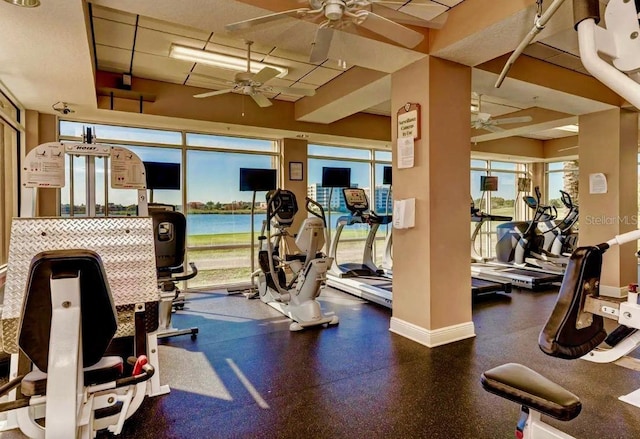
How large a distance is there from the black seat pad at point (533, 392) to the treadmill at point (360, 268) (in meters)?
3.83

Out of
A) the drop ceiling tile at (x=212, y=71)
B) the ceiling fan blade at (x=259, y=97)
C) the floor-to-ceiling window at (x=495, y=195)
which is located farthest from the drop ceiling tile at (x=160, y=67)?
the floor-to-ceiling window at (x=495, y=195)

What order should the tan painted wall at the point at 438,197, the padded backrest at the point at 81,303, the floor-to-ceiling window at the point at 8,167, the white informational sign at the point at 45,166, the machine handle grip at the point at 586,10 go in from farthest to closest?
→ the floor-to-ceiling window at the point at 8,167 → the tan painted wall at the point at 438,197 → the white informational sign at the point at 45,166 → the padded backrest at the point at 81,303 → the machine handle grip at the point at 586,10

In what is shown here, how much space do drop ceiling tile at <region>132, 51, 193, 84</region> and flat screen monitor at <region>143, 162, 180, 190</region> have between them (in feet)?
3.83

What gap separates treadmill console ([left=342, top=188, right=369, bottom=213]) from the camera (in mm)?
6113

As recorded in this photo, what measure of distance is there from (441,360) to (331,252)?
3.77 metres

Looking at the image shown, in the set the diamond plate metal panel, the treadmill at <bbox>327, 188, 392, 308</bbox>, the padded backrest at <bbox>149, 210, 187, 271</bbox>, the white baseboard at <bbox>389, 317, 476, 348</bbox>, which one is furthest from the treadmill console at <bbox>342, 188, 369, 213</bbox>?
the diamond plate metal panel

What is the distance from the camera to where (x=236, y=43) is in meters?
4.04

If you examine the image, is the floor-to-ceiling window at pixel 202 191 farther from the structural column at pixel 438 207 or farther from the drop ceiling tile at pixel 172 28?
the structural column at pixel 438 207

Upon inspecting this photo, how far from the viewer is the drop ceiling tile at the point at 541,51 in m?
4.02

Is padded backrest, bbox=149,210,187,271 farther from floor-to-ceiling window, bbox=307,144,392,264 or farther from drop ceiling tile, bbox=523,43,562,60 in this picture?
drop ceiling tile, bbox=523,43,562,60

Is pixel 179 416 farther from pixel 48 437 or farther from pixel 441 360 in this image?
pixel 441 360

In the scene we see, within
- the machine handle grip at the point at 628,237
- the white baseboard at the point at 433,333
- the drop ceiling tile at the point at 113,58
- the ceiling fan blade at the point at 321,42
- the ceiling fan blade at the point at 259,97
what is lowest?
the white baseboard at the point at 433,333

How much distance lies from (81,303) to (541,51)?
4764mm

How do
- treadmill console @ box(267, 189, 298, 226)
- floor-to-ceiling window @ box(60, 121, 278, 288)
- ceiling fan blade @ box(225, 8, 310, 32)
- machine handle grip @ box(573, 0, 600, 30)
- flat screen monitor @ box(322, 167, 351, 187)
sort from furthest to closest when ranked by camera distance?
flat screen monitor @ box(322, 167, 351, 187) < floor-to-ceiling window @ box(60, 121, 278, 288) < treadmill console @ box(267, 189, 298, 226) < ceiling fan blade @ box(225, 8, 310, 32) < machine handle grip @ box(573, 0, 600, 30)
